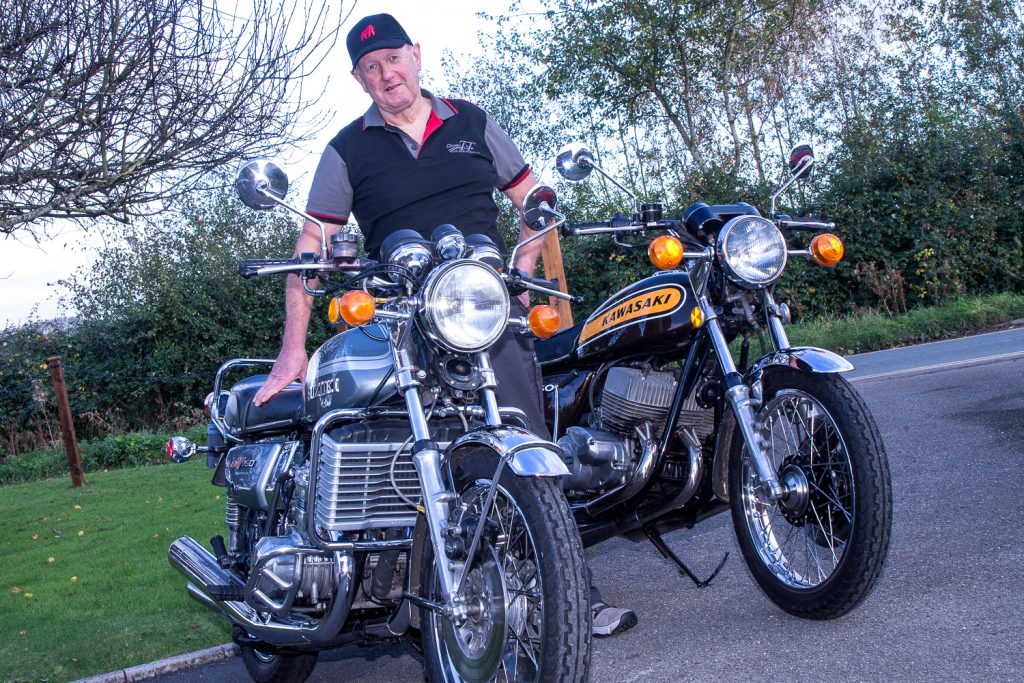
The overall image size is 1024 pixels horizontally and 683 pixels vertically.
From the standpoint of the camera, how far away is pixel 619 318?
172 inches

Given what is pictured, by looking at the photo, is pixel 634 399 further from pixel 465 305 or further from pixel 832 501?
pixel 465 305

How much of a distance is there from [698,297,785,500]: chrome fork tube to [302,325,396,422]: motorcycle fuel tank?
124cm

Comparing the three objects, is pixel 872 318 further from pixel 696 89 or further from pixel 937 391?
pixel 696 89

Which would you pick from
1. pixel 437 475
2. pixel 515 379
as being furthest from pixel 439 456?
pixel 515 379

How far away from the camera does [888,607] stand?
12.3ft

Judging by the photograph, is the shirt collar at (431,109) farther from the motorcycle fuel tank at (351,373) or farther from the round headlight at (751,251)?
the round headlight at (751,251)

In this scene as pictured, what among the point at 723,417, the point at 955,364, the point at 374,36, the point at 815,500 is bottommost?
the point at 955,364

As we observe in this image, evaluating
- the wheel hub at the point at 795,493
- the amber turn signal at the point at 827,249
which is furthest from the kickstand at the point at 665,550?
the amber turn signal at the point at 827,249

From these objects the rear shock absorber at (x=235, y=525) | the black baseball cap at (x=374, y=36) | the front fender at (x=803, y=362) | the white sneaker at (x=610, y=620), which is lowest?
the white sneaker at (x=610, y=620)

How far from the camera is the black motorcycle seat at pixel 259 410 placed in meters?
3.84

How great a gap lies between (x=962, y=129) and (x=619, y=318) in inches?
711

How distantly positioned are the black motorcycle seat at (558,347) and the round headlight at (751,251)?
2.96ft

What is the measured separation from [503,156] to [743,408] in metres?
1.34

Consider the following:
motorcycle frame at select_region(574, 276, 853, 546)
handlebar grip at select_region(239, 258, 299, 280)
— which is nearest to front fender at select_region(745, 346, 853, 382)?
motorcycle frame at select_region(574, 276, 853, 546)
